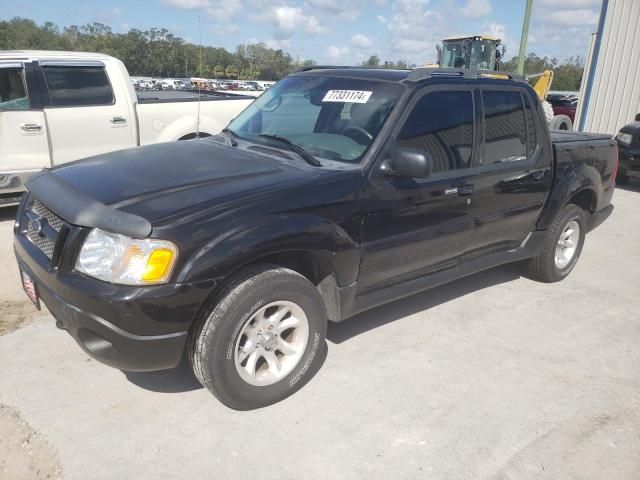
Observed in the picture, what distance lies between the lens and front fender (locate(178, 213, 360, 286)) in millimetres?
2482

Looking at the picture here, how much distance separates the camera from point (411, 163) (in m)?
3.06

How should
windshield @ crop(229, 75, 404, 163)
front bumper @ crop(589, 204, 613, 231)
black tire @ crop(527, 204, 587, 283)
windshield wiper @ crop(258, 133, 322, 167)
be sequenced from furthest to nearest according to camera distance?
front bumper @ crop(589, 204, 613, 231) → black tire @ crop(527, 204, 587, 283) → windshield @ crop(229, 75, 404, 163) → windshield wiper @ crop(258, 133, 322, 167)

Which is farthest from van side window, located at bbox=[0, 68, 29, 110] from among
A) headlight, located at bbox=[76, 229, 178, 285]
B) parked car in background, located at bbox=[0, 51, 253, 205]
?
headlight, located at bbox=[76, 229, 178, 285]

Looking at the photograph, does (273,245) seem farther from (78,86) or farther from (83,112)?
(78,86)

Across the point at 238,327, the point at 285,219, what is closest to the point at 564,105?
the point at 285,219

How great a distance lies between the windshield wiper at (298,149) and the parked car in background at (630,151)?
27.9ft

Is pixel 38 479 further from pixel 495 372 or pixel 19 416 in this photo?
pixel 495 372

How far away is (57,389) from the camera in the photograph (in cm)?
304

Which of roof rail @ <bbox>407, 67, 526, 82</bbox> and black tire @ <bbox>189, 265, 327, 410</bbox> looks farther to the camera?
roof rail @ <bbox>407, 67, 526, 82</bbox>

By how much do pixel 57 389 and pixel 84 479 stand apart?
81 cm

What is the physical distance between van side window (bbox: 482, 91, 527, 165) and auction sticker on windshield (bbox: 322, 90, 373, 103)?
978mm

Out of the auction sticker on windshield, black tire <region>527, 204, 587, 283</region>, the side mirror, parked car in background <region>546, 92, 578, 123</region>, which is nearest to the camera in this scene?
the side mirror

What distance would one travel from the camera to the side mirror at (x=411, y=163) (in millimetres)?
3047

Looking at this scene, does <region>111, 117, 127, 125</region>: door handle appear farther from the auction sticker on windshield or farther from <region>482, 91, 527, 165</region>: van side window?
<region>482, 91, 527, 165</region>: van side window
